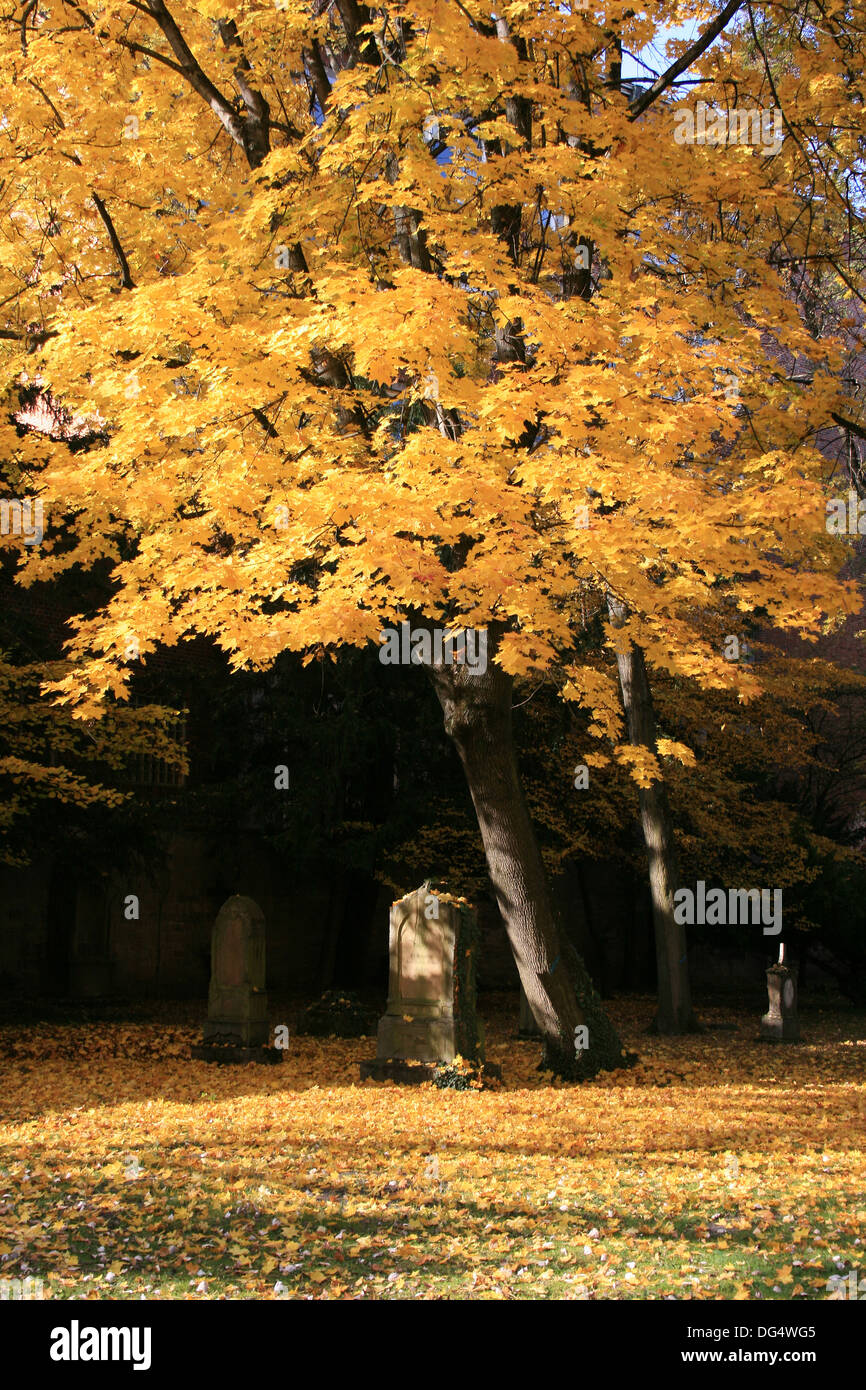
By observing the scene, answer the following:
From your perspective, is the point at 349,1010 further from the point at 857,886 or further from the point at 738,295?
the point at 857,886

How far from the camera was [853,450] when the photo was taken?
40.0 feet

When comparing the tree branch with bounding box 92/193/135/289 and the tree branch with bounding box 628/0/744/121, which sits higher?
the tree branch with bounding box 628/0/744/121

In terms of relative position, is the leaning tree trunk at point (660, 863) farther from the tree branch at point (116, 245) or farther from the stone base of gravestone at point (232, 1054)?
the tree branch at point (116, 245)

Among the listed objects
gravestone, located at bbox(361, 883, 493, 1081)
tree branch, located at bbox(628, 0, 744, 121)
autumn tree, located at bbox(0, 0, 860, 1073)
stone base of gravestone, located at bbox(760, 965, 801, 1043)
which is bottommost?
stone base of gravestone, located at bbox(760, 965, 801, 1043)

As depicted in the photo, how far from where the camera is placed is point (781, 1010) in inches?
620

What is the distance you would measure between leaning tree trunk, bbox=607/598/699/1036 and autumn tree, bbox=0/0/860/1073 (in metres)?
2.43

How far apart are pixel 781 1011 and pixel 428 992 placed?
715cm

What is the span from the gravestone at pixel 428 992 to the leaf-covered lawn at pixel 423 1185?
1.29ft

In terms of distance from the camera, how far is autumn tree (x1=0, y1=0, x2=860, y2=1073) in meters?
8.11

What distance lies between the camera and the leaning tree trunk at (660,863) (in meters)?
14.8

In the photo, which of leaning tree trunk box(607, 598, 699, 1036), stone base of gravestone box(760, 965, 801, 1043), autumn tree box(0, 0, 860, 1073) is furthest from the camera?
stone base of gravestone box(760, 965, 801, 1043)

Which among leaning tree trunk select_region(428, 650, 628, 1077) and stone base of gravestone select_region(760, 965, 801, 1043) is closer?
leaning tree trunk select_region(428, 650, 628, 1077)

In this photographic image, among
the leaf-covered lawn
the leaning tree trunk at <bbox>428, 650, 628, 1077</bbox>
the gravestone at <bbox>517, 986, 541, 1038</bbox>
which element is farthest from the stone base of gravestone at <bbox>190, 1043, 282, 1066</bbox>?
the gravestone at <bbox>517, 986, 541, 1038</bbox>

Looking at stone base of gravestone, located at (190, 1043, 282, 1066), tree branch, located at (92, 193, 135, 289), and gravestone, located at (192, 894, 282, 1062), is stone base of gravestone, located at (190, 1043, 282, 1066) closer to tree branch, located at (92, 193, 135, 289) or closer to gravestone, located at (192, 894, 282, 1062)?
gravestone, located at (192, 894, 282, 1062)
